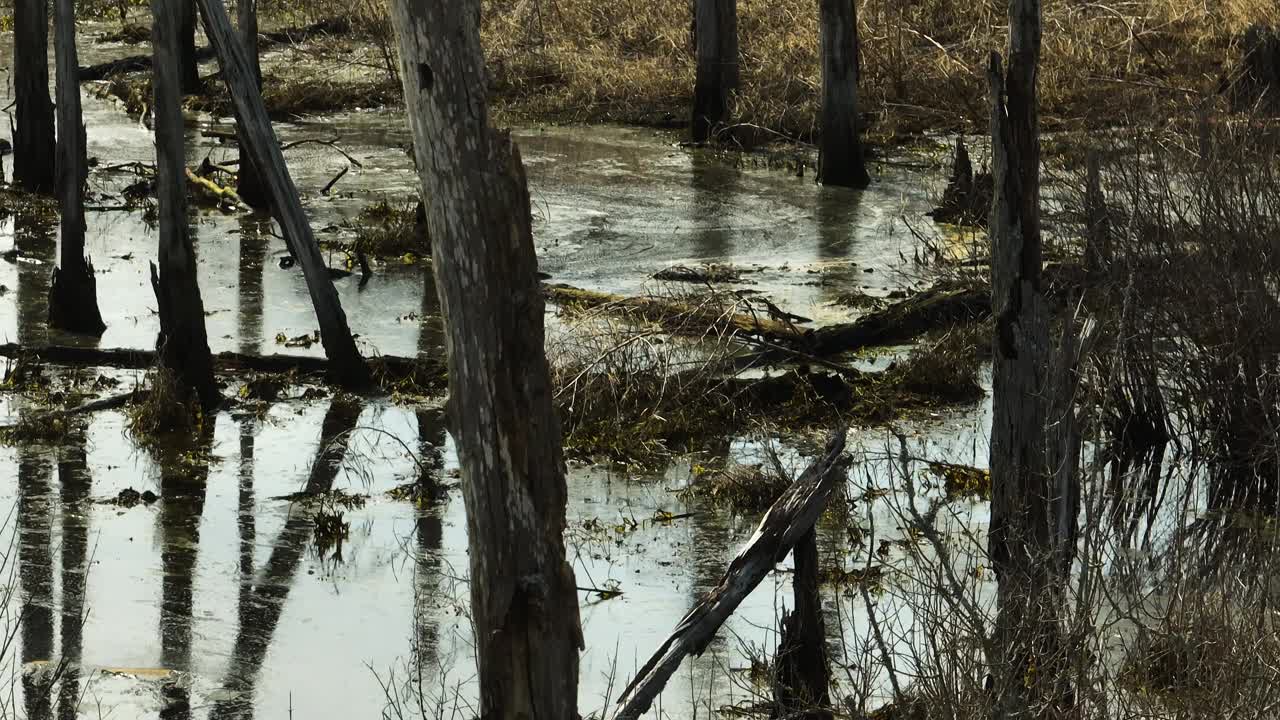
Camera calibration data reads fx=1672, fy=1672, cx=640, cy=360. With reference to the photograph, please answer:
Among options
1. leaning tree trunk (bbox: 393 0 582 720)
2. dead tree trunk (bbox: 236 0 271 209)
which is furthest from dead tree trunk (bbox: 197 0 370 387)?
dead tree trunk (bbox: 236 0 271 209)

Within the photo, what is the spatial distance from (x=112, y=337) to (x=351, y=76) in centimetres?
1458

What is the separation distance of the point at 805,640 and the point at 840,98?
12.7 meters

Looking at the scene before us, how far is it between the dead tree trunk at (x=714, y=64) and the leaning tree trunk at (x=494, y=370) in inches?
638

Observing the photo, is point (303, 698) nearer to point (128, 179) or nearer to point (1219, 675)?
point (1219, 675)

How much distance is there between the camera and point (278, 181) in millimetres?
10883

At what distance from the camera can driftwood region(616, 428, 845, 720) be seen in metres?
5.75

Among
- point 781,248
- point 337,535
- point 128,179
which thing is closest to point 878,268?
point 781,248

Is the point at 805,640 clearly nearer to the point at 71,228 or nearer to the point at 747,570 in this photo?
the point at 747,570

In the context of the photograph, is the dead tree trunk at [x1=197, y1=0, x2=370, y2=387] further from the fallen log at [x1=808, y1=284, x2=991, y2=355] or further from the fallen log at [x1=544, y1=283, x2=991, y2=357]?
the fallen log at [x1=808, y1=284, x2=991, y2=355]

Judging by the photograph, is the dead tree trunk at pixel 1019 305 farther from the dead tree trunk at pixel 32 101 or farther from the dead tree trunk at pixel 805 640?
the dead tree trunk at pixel 32 101

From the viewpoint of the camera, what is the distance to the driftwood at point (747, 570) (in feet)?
18.9

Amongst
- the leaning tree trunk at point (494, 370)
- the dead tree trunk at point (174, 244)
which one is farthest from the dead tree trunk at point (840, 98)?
the leaning tree trunk at point (494, 370)

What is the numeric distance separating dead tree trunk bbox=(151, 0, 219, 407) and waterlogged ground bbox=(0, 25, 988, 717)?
1.35ft

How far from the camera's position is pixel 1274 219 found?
9156mm
